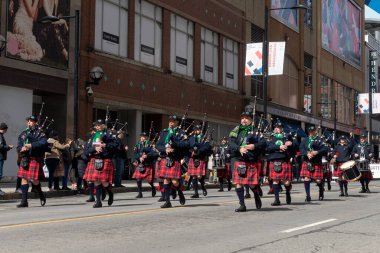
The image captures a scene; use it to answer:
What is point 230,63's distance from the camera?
40000 mm

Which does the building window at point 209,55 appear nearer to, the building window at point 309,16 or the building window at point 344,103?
the building window at point 309,16

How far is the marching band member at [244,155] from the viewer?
13.1 m

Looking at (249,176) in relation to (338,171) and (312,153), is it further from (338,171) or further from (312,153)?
(338,171)

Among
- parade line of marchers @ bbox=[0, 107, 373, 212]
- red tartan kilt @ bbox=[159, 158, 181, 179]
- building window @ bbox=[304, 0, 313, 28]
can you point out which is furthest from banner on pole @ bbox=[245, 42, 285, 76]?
building window @ bbox=[304, 0, 313, 28]

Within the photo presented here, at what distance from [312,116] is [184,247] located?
45.2m

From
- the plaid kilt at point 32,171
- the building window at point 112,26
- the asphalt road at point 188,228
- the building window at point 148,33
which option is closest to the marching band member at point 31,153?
the plaid kilt at point 32,171

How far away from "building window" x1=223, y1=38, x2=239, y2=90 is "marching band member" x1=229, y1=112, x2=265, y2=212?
2607cm

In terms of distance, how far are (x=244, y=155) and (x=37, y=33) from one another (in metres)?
14.1

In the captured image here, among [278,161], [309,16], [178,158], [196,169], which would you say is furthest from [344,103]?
[178,158]

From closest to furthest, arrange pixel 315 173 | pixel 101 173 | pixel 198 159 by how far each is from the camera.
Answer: pixel 101 173 < pixel 315 173 < pixel 198 159

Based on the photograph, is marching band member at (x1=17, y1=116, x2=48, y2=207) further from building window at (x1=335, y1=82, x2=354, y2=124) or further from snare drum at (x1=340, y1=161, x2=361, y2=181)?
building window at (x1=335, y1=82, x2=354, y2=124)

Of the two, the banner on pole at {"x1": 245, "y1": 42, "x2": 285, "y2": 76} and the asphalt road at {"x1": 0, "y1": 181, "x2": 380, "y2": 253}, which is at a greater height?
the banner on pole at {"x1": 245, "y1": 42, "x2": 285, "y2": 76}

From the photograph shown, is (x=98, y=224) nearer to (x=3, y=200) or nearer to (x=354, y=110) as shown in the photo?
(x=3, y=200)

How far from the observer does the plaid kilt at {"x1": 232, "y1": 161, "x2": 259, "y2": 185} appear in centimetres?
1320
